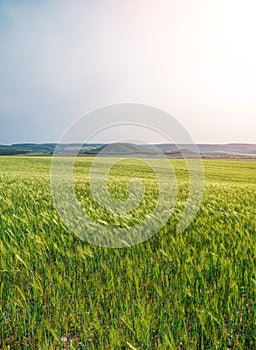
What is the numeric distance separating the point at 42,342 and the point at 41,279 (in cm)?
98

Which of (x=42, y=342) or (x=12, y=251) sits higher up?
(x=12, y=251)

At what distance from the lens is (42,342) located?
9.16ft

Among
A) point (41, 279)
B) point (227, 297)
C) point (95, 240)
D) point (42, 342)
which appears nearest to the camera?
point (42, 342)

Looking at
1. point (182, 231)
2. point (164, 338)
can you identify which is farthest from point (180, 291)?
point (182, 231)

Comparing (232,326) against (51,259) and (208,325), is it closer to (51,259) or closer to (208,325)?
(208,325)

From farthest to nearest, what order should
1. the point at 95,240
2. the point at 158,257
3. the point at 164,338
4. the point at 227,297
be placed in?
the point at 95,240 < the point at 158,257 < the point at 227,297 < the point at 164,338

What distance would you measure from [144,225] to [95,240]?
114 centimetres

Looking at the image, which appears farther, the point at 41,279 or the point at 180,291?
the point at 41,279

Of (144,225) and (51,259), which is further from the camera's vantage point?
(144,225)

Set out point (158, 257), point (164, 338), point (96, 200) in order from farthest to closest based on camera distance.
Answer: point (96, 200) → point (158, 257) → point (164, 338)

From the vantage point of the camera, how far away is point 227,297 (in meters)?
3.26

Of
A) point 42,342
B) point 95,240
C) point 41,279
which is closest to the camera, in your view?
point 42,342

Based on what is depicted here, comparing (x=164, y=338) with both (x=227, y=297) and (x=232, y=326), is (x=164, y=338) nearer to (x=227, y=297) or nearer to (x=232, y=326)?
(x=232, y=326)

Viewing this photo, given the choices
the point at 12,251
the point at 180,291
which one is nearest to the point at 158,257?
the point at 180,291
